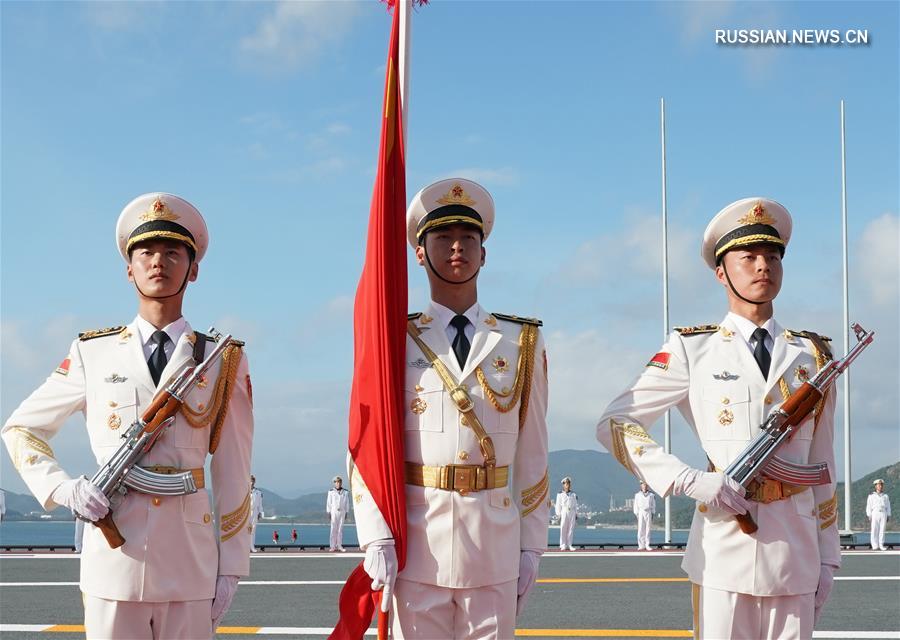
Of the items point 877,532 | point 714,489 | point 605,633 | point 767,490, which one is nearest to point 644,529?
point 877,532

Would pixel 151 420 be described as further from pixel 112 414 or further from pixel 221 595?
pixel 221 595

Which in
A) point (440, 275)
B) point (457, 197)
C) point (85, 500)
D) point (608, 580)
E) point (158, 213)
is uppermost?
point (457, 197)

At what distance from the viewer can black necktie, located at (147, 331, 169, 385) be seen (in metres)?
4.57

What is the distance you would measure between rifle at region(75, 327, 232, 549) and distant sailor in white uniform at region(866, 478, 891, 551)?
2128 cm

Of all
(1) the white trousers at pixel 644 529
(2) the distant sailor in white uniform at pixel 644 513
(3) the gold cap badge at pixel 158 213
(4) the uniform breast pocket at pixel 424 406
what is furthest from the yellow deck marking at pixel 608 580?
(3) the gold cap badge at pixel 158 213

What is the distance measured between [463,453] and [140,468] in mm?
1364

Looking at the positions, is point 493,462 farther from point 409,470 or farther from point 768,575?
point 768,575

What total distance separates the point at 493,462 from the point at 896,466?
195 m

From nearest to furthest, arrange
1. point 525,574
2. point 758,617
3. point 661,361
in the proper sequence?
point 525,574 → point 758,617 → point 661,361

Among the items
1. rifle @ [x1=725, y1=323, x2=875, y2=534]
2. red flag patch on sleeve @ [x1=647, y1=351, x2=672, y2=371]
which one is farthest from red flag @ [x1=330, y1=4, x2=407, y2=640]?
rifle @ [x1=725, y1=323, x2=875, y2=534]

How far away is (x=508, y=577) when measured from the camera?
4312 millimetres

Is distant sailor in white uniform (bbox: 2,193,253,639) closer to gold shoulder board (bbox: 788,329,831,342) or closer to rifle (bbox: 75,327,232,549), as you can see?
rifle (bbox: 75,327,232,549)

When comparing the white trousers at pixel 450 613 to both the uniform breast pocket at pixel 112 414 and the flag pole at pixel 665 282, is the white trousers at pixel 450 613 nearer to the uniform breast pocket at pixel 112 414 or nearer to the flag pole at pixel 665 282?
the uniform breast pocket at pixel 112 414

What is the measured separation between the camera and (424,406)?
176 inches
